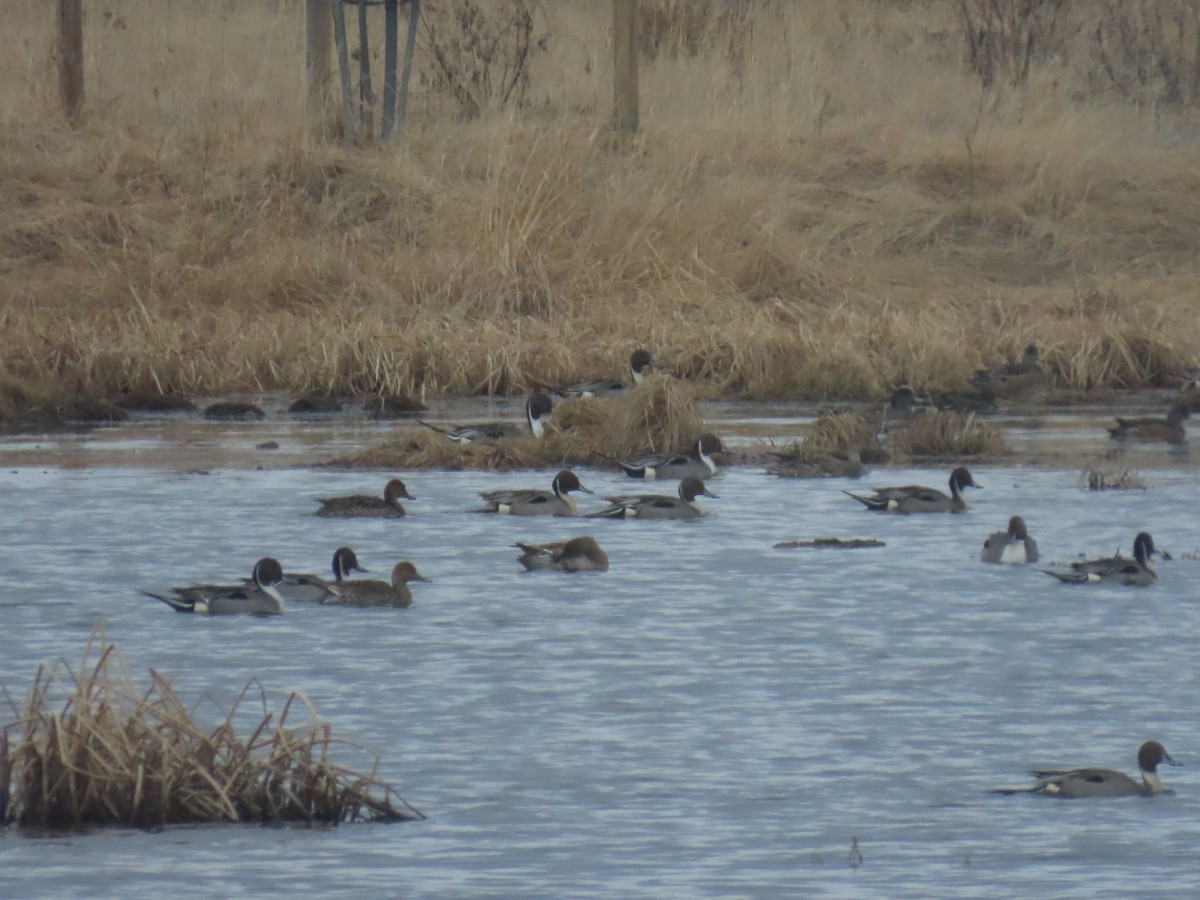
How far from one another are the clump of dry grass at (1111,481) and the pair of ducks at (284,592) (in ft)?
16.7

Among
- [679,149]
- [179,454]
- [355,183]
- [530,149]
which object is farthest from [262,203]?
[179,454]

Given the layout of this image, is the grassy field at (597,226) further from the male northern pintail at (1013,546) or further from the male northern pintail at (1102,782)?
the male northern pintail at (1102,782)

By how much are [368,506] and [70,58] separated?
12160 mm

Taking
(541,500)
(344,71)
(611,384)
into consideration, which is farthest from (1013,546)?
(344,71)

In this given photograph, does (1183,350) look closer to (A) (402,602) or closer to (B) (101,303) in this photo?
(B) (101,303)

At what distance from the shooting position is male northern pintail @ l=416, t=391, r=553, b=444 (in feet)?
54.4

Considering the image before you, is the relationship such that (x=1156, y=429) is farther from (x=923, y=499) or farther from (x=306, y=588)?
(x=306, y=588)

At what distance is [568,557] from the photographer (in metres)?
12.2

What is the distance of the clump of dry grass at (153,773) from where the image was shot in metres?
7.24

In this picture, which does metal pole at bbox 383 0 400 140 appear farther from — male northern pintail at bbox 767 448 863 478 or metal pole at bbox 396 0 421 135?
male northern pintail at bbox 767 448 863 478

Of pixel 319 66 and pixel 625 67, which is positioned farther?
pixel 625 67

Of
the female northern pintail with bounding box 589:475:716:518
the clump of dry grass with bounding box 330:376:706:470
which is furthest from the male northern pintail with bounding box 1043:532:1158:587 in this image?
the clump of dry grass with bounding box 330:376:706:470

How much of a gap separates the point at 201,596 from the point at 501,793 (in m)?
3.38

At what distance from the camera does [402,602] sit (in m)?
11.3
